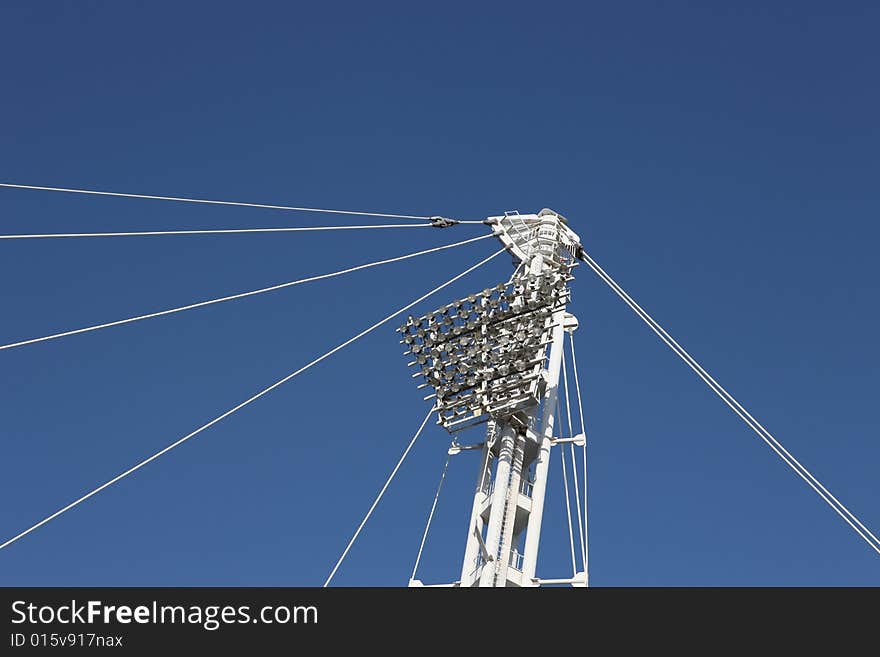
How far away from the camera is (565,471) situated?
115 feet

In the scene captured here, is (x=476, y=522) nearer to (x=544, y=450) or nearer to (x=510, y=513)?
(x=510, y=513)

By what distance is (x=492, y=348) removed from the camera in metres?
34.6

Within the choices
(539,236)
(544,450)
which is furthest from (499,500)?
(539,236)

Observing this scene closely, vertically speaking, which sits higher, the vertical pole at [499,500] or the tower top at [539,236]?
the tower top at [539,236]

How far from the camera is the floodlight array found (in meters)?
34.1

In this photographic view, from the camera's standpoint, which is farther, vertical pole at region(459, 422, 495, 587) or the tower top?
the tower top

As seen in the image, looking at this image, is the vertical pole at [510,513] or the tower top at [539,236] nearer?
the vertical pole at [510,513]

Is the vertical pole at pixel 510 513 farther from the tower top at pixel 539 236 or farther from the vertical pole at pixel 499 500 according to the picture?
the tower top at pixel 539 236

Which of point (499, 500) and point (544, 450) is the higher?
point (544, 450)

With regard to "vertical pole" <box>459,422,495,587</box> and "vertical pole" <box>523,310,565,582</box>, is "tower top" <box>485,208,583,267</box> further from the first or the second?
"vertical pole" <box>459,422,495,587</box>

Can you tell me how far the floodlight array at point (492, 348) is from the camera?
34.1m
